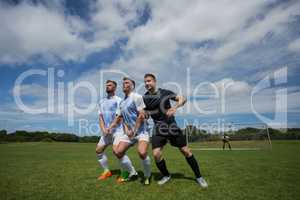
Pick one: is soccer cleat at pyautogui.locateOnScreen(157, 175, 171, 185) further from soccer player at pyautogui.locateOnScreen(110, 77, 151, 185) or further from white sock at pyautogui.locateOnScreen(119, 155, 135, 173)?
white sock at pyautogui.locateOnScreen(119, 155, 135, 173)

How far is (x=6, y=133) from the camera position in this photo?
6712 cm

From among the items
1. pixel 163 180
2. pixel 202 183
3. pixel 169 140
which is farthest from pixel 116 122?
pixel 202 183

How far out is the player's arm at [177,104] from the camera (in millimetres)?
5344

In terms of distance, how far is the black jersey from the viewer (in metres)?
5.62

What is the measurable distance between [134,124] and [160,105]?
0.86m

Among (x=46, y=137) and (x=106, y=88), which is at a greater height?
(x=106, y=88)

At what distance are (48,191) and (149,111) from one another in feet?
9.26

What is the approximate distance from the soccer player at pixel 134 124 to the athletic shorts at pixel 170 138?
9.3 inches

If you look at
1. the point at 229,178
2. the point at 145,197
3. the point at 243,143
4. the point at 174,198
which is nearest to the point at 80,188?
the point at 145,197

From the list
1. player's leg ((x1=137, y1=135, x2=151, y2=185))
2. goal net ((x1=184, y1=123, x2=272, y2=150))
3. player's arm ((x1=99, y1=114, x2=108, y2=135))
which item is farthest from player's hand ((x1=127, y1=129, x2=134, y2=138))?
goal net ((x1=184, y1=123, x2=272, y2=150))

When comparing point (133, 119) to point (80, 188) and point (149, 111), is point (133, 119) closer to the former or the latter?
point (149, 111)

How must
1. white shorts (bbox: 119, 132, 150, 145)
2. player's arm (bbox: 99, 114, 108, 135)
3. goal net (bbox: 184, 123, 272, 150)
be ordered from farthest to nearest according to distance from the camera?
goal net (bbox: 184, 123, 272, 150), player's arm (bbox: 99, 114, 108, 135), white shorts (bbox: 119, 132, 150, 145)

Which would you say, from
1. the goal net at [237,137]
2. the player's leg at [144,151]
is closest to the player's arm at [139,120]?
the player's leg at [144,151]

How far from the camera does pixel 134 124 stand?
5953mm
